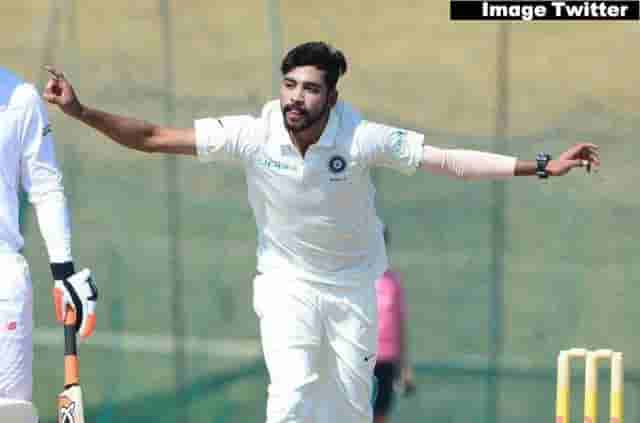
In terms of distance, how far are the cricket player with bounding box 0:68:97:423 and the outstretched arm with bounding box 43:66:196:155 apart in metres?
0.09

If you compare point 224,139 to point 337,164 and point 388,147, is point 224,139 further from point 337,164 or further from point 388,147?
point 388,147

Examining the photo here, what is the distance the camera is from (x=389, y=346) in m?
7.23

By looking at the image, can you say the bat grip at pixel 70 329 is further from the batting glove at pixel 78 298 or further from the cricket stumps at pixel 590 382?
the cricket stumps at pixel 590 382

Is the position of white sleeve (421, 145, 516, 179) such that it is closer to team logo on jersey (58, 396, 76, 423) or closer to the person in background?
team logo on jersey (58, 396, 76, 423)

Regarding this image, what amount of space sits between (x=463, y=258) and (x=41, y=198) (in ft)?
9.79

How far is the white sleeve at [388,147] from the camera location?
530 cm

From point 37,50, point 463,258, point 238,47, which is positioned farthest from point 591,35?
point 37,50

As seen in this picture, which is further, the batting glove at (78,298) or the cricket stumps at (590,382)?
the cricket stumps at (590,382)

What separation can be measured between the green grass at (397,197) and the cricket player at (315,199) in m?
1.97

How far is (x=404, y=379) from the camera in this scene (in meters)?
7.39

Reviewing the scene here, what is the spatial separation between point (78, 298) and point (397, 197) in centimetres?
284

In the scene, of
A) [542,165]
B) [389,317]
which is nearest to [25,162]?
[542,165]

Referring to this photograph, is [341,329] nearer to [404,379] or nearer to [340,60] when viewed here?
[340,60]

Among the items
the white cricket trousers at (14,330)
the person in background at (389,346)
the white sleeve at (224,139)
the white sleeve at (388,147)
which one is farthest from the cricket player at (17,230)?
the person in background at (389,346)
